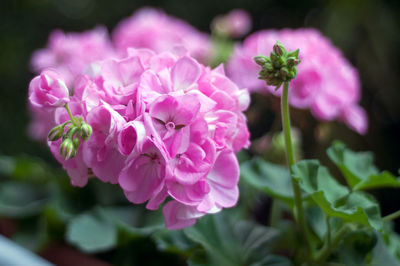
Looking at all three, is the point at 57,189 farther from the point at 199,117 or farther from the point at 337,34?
the point at 337,34

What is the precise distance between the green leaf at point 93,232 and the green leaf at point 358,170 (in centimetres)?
30

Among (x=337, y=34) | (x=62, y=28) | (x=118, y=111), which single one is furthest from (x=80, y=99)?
(x=62, y=28)

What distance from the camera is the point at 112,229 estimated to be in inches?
22.5

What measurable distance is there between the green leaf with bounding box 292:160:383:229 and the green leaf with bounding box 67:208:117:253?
0.27 m

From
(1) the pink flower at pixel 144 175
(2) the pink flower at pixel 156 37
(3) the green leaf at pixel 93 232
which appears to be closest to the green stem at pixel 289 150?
(1) the pink flower at pixel 144 175

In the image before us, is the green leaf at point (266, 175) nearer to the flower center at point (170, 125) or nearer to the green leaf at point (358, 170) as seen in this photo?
the green leaf at point (358, 170)

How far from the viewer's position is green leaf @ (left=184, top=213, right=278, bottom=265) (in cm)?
45

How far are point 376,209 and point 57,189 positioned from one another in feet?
1.67

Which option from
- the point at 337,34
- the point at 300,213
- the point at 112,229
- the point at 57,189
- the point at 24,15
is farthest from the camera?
the point at 24,15

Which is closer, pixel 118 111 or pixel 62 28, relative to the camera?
pixel 118 111

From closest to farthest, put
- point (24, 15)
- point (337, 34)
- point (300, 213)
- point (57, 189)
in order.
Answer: point (300, 213) < point (57, 189) < point (337, 34) < point (24, 15)

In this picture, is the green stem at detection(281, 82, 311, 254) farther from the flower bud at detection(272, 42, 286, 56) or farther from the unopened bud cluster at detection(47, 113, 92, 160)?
the unopened bud cluster at detection(47, 113, 92, 160)

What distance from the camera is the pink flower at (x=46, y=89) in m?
0.33

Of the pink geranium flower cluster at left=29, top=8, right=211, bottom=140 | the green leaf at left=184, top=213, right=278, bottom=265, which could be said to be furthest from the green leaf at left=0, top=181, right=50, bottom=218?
the green leaf at left=184, top=213, right=278, bottom=265
